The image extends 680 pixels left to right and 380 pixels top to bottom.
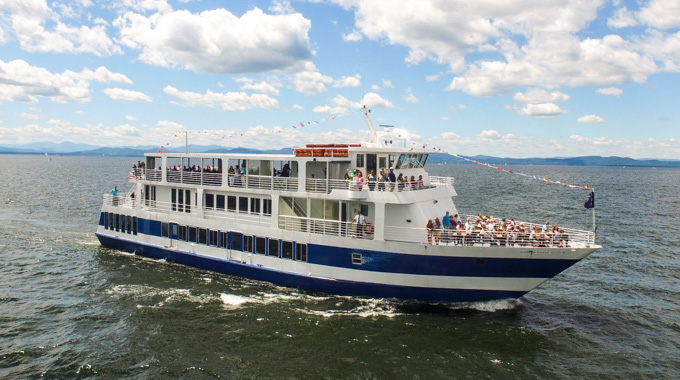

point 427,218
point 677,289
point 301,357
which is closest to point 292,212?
point 427,218

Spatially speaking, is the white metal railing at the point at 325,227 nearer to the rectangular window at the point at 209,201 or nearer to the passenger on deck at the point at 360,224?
the passenger on deck at the point at 360,224

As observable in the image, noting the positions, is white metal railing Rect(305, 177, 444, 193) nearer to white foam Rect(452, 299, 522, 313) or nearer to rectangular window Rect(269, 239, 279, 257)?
rectangular window Rect(269, 239, 279, 257)

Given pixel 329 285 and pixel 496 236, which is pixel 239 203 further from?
pixel 496 236

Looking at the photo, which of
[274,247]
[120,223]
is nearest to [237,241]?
[274,247]

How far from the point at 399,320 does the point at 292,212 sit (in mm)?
7331

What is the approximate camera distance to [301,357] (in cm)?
1563

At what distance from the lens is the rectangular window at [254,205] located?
915 inches

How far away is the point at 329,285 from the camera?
800 inches

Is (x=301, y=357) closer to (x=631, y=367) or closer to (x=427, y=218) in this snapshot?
(x=427, y=218)

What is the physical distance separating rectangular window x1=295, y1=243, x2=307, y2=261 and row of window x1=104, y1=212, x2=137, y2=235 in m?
11.7

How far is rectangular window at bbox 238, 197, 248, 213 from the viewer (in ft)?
77.6

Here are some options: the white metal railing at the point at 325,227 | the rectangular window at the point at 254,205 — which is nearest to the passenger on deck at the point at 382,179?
the white metal railing at the point at 325,227

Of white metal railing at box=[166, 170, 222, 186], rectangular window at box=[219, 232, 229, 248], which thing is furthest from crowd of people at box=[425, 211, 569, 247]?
white metal railing at box=[166, 170, 222, 186]

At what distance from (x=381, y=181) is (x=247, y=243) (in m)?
7.49
